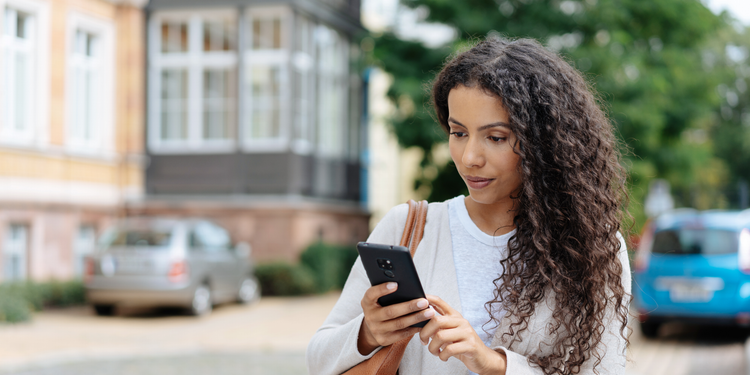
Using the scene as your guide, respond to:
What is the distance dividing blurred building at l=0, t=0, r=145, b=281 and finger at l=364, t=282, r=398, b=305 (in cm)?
1305

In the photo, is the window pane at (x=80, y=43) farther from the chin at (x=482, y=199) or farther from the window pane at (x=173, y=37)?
the chin at (x=482, y=199)

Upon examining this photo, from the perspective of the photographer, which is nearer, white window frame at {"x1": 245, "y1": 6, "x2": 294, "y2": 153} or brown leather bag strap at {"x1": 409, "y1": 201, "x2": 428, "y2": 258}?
brown leather bag strap at {"x1": 409, "y1": 201, "x2": 428, "y2": 258}

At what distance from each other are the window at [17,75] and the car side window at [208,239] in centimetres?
377

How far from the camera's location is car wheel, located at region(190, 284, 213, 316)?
12.4 m

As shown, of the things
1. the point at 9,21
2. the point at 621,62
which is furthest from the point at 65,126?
the point at 621,62

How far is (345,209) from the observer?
18.9 meters

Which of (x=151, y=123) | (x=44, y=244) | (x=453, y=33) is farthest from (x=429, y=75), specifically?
(x=44, y=244)

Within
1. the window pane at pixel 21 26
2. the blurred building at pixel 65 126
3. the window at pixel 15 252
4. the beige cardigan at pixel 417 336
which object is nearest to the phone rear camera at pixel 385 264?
the beige cardigan at pixel 417 336

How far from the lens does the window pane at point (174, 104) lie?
1731 cm

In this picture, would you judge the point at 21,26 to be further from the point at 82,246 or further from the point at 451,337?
the point at 451,337

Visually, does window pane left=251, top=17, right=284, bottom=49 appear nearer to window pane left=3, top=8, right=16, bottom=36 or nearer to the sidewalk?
window pane left=3, top=8, right=16, bottom=36

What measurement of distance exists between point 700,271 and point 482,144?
8937mm

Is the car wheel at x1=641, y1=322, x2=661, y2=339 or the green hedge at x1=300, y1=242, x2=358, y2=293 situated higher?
the green hedge at x1=300, y1=242, x2=358, y2=293

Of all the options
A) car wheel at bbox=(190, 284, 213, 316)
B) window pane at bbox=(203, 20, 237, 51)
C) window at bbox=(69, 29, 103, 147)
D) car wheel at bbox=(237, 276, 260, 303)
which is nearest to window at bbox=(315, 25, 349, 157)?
window pane at bbox=(203, 20, 237, 51)
